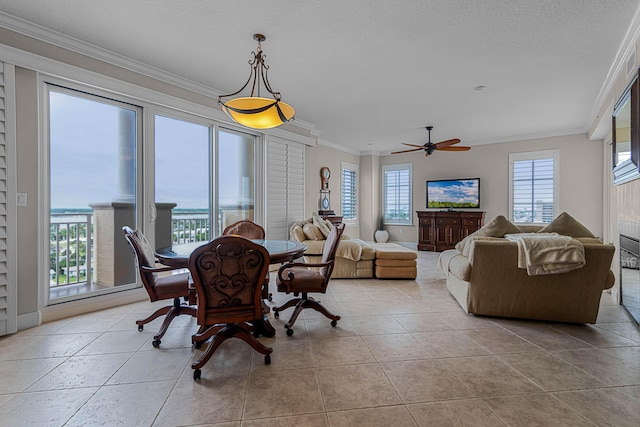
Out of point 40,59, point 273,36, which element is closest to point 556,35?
point 273,36

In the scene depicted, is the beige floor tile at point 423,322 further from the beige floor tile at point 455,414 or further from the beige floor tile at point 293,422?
the beige floor tile at point 293,422

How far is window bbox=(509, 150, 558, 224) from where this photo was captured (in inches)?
253

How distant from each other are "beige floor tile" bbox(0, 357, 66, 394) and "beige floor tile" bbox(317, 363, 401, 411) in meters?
1.72

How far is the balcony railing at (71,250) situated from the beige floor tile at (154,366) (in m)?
1.73

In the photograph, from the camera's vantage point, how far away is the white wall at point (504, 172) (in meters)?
6.04

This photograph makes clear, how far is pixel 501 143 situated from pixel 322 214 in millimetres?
4228

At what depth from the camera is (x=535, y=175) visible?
6.60m

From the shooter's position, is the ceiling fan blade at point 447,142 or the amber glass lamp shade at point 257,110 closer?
the amber glass lamp shade at point 257,110

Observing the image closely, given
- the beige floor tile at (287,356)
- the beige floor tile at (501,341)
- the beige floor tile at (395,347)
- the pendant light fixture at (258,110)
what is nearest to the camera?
the beige floor tile at (287,356)

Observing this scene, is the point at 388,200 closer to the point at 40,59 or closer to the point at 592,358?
the point at 592,358

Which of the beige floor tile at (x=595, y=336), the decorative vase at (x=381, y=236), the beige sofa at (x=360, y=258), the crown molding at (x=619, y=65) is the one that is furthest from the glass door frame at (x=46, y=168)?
the decorative vase at (x=381, y=236)

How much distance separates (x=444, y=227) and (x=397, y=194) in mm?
1652

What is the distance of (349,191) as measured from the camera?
8219mm

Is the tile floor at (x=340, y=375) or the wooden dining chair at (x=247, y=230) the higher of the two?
the wooden dining chair at (x=247, y=230)
